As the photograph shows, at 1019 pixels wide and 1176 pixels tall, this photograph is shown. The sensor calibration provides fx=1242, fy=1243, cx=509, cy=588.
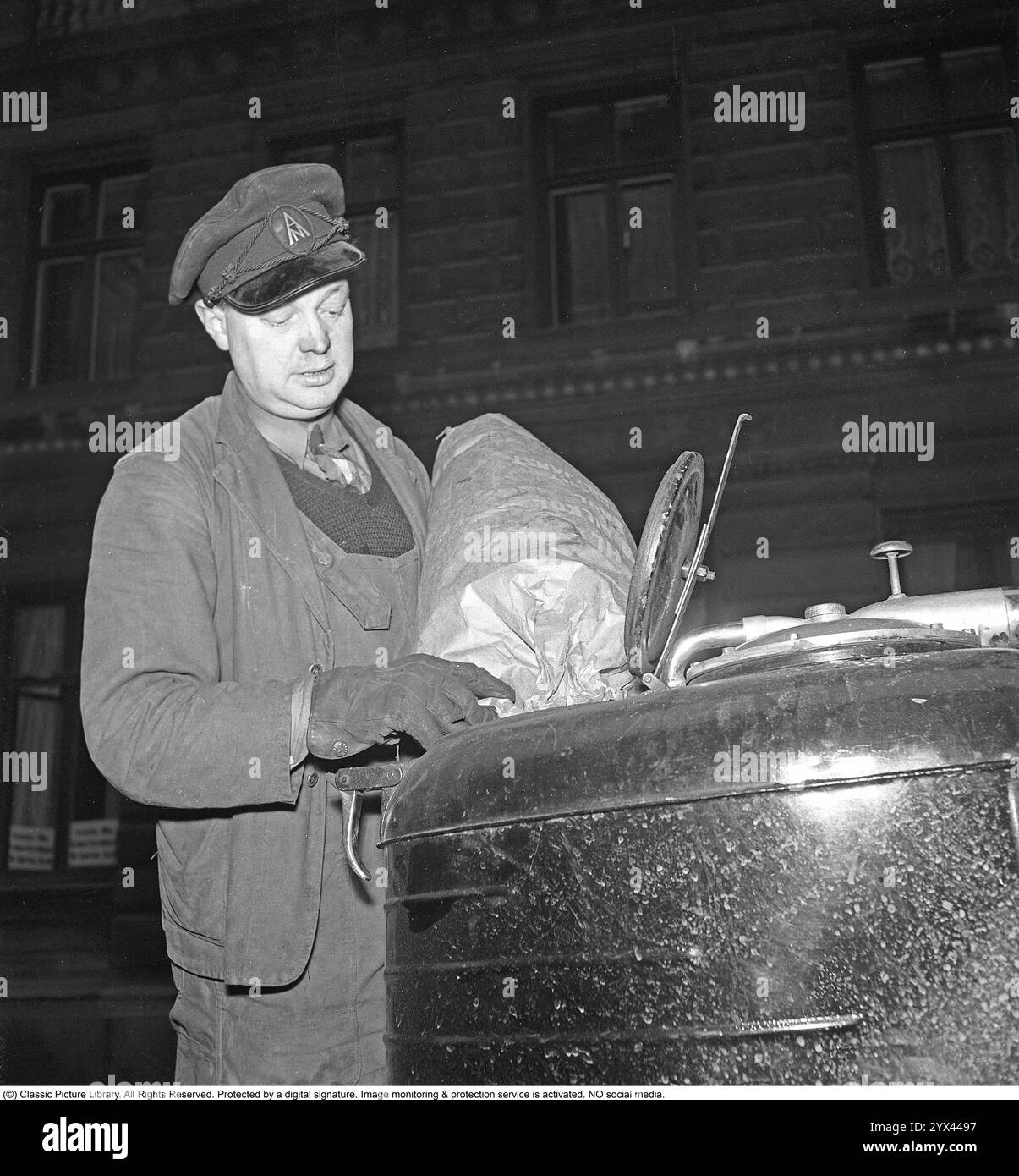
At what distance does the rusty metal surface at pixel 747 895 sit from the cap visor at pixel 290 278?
0.98 metres

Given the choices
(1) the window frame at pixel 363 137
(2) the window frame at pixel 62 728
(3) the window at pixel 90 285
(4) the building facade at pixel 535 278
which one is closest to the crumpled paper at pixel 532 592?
(4) the building facade at pixel 535 278

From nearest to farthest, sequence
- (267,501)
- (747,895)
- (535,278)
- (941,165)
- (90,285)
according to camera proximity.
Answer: (747,895) < (267,501) < (941,165) < (535,278) < (90,285)

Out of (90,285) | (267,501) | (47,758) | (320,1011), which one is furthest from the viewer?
(90,285)

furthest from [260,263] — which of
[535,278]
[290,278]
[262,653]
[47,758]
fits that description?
[47,758]

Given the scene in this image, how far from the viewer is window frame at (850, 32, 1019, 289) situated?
661cm

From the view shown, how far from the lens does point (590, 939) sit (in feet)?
3.54

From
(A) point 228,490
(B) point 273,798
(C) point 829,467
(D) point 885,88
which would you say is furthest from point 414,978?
(D) point 885,88

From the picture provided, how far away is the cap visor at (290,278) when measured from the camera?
190cm

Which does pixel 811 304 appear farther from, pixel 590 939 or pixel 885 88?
pixel 590 939

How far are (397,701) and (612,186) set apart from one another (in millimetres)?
6528

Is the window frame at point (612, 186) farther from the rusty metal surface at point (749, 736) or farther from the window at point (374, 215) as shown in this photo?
the rusty metal surface at point (749, 736)

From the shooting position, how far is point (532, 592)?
1512 millimetres

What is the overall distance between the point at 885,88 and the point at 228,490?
6.21 meters

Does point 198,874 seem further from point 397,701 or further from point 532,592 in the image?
point 532,592
